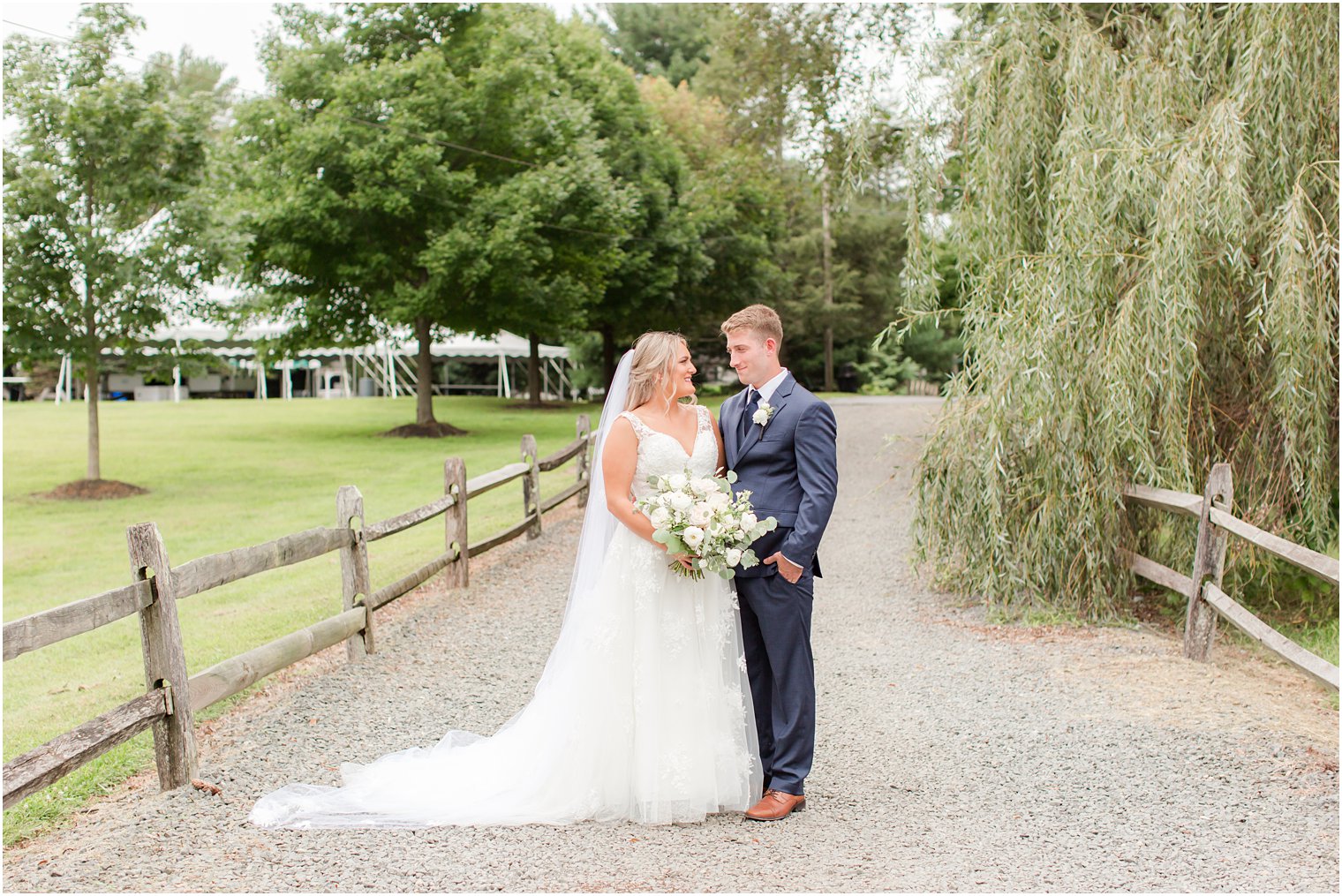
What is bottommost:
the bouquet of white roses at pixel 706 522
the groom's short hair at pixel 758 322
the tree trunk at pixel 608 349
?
the bouquet of white roses at pixel 706 522

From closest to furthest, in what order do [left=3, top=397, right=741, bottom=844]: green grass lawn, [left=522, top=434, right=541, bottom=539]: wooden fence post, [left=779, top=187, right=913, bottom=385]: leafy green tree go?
[left=3, top=397, right=741, bottom=844]: green grass lawn < [left=522, top=434, right=541, bottom=539]: wooden fence post < [left=779, top=187, right=913, bottom=385]: leafy green tree

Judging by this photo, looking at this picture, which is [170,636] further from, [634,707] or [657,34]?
[657,34]

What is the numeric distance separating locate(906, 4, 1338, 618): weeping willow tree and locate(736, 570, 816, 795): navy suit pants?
407 cm

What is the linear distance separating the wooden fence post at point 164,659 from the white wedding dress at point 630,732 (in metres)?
0.55

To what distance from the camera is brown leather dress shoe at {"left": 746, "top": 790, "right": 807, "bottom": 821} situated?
4.48 metres

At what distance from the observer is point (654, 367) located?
4.57 m

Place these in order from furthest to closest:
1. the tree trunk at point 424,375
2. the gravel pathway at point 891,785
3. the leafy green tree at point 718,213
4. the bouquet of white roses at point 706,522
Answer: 1. the leafy green tree at point 718,213
2. the tree trunk at point 424,375
3. the bouquet of white roses at point 706,522
4. the gravel pathway at point 891,785

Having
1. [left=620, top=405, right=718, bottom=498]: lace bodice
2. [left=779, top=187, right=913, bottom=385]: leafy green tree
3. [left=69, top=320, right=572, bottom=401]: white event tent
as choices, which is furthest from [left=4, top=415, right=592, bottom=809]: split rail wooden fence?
[left=69, top=320, right=572, bottom=401]: white event tent

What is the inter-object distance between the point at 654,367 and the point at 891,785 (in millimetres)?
2122

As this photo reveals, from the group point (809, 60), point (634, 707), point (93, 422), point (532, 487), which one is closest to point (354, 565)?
point (634, 707)

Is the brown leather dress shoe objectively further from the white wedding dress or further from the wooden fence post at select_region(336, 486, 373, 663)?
the wooden fence post at select_region(336, 486, 373, 663)

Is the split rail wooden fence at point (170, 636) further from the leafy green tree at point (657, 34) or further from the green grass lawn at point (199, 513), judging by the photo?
the leafy green tree at point (657, 34)

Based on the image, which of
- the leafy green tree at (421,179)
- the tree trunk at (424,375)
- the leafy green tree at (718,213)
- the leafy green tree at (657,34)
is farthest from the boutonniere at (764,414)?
the leafy green tree at (657,34)

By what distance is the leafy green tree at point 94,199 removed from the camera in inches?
656
